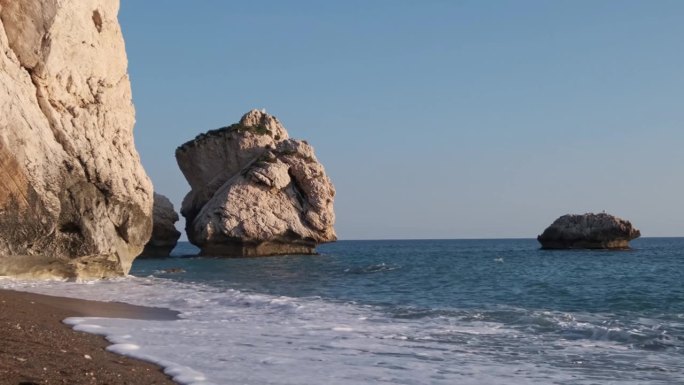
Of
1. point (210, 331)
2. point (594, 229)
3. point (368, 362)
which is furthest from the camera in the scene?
point (594, 229)

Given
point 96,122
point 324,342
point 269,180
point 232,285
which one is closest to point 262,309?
point 324,342

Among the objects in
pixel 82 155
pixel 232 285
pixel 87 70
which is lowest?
pixel 232 285

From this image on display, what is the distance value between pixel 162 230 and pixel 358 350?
160ft

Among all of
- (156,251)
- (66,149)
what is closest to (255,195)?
(156,251)

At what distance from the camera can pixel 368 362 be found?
8742 millimetres

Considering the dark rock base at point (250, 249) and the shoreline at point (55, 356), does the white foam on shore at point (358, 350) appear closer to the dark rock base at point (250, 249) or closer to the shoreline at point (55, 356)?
the shoreline at point (55, 356)

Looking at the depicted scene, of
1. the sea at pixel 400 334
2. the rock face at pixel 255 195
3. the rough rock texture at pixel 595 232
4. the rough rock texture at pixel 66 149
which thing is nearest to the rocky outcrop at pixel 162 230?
the rock face at pixel 255 195

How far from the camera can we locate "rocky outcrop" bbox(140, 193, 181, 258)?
183ft

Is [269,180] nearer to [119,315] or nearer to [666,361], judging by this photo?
[119,315]

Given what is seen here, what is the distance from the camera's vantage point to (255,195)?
5494cm

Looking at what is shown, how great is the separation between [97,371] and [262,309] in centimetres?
874

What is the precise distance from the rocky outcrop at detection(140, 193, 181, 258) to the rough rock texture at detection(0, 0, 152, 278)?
105ft

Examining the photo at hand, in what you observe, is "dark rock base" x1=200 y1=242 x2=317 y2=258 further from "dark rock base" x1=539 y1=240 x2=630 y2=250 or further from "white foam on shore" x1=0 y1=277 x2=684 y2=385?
"white foam on shore" x1=0 y1=277 x2=684 y2=385

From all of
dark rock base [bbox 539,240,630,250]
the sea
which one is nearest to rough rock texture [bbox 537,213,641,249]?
dark rock base [bbox 539,240,630,250]
